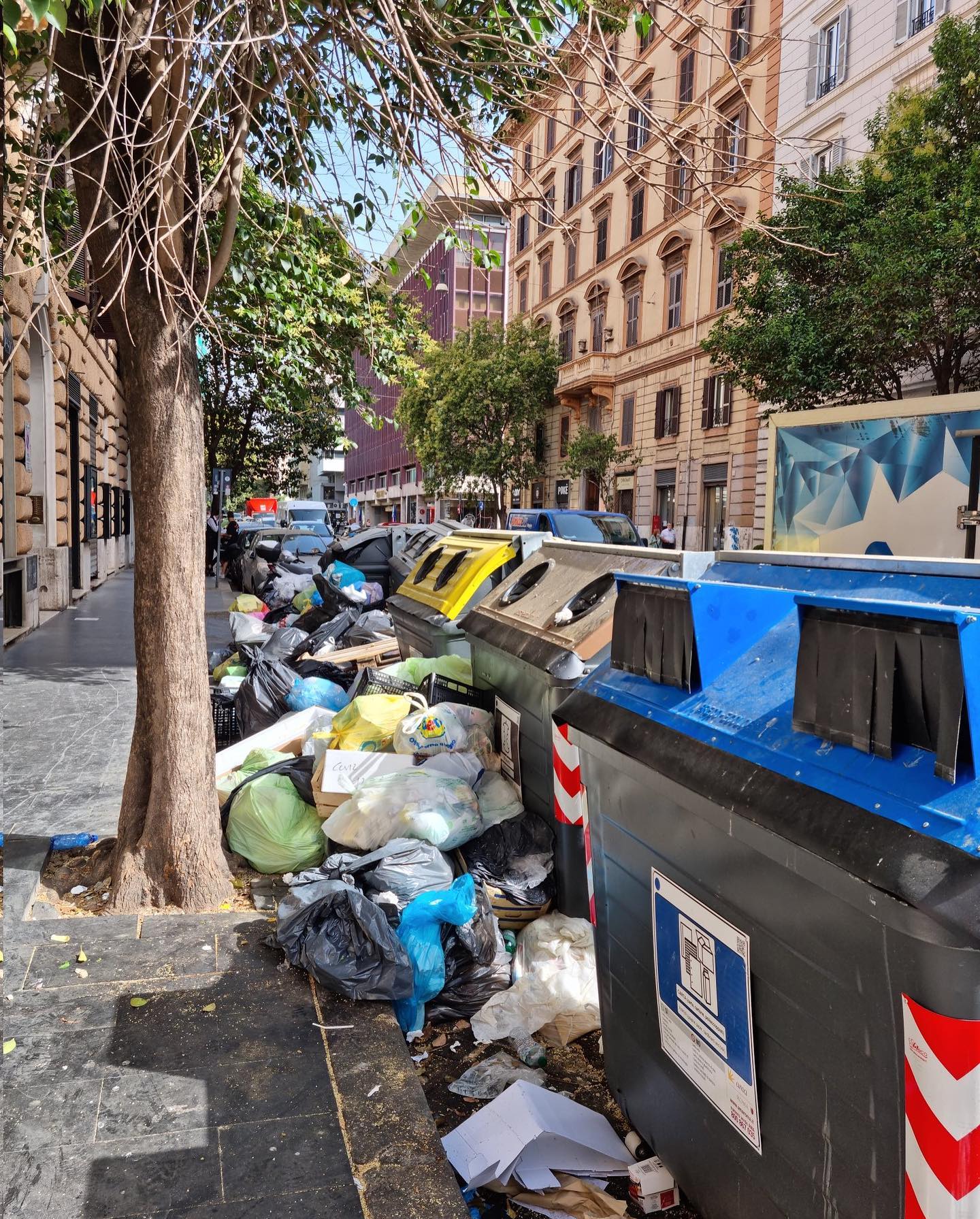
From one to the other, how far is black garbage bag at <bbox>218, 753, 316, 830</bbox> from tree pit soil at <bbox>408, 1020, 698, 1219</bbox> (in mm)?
1308

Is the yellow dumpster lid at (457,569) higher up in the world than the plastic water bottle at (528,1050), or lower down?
higher up

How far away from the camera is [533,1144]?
2.46 meters

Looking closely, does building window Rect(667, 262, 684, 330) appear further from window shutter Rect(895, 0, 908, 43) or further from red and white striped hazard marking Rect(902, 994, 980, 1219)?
red and white striped hazard marking Rect(902, 994, 980, 1219)

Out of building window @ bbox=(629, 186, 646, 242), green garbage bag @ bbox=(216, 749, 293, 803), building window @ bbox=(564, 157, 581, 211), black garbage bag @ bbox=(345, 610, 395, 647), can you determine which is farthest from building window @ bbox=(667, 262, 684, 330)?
green garbage bag @ bbox=(216, 749, 293, 803)

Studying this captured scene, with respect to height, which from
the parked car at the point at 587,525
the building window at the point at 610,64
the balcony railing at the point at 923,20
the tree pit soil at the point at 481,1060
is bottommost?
the tree pit soil at the point at 481,1060

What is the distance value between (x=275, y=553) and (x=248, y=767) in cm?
1324

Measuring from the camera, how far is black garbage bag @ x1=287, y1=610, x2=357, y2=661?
25.5 ft

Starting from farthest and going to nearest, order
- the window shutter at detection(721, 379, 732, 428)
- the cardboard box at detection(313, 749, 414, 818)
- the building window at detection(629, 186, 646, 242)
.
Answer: the building window at detection(629, 186, 646, 242), the window shutter at detection(721, 379, 732, 428), the cardboard box at detection(313, 749, 414, 818)

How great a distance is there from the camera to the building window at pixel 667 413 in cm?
2877

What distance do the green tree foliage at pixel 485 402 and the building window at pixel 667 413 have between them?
6.70 metres

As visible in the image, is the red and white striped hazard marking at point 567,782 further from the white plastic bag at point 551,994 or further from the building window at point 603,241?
the building window at point 603,241

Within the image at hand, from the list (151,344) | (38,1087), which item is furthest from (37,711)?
(38,1087)

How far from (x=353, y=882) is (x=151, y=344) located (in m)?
2.20

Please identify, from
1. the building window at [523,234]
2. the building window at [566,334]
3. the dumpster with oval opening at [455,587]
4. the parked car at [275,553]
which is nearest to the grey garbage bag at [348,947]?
the dumpster with oval opening at [455,587]
